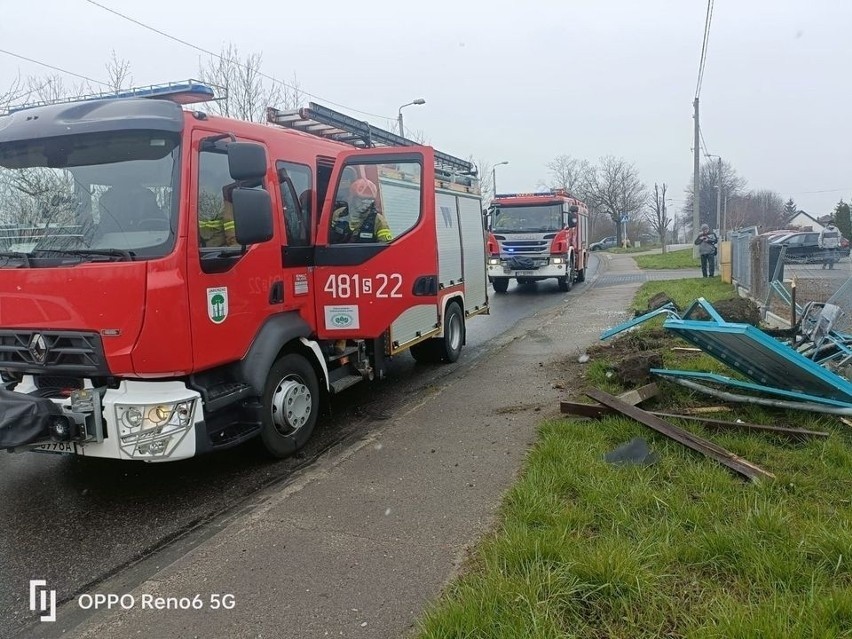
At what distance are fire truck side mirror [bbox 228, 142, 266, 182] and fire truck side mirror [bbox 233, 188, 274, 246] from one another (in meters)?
0.11

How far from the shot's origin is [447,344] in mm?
8344

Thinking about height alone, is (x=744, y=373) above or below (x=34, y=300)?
below

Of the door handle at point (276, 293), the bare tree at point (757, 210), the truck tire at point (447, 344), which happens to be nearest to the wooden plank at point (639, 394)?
the door handle at point (276, 293)

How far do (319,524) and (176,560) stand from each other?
0.80 m

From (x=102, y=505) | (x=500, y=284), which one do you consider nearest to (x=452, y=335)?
(x=102, y=505)

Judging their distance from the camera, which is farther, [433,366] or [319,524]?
[433,366]

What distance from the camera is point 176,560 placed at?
3.42m

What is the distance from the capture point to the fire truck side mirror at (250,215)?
418 centimetres

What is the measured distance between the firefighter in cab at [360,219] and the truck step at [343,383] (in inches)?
51.4

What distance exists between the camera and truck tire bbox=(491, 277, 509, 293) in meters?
18.5

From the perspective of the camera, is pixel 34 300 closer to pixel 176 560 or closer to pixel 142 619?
pixel 176 560

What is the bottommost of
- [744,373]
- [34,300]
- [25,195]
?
[744,373]

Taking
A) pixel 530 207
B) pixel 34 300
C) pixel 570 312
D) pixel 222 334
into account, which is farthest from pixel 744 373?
pixel 530 207

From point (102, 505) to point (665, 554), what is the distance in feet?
11.6
